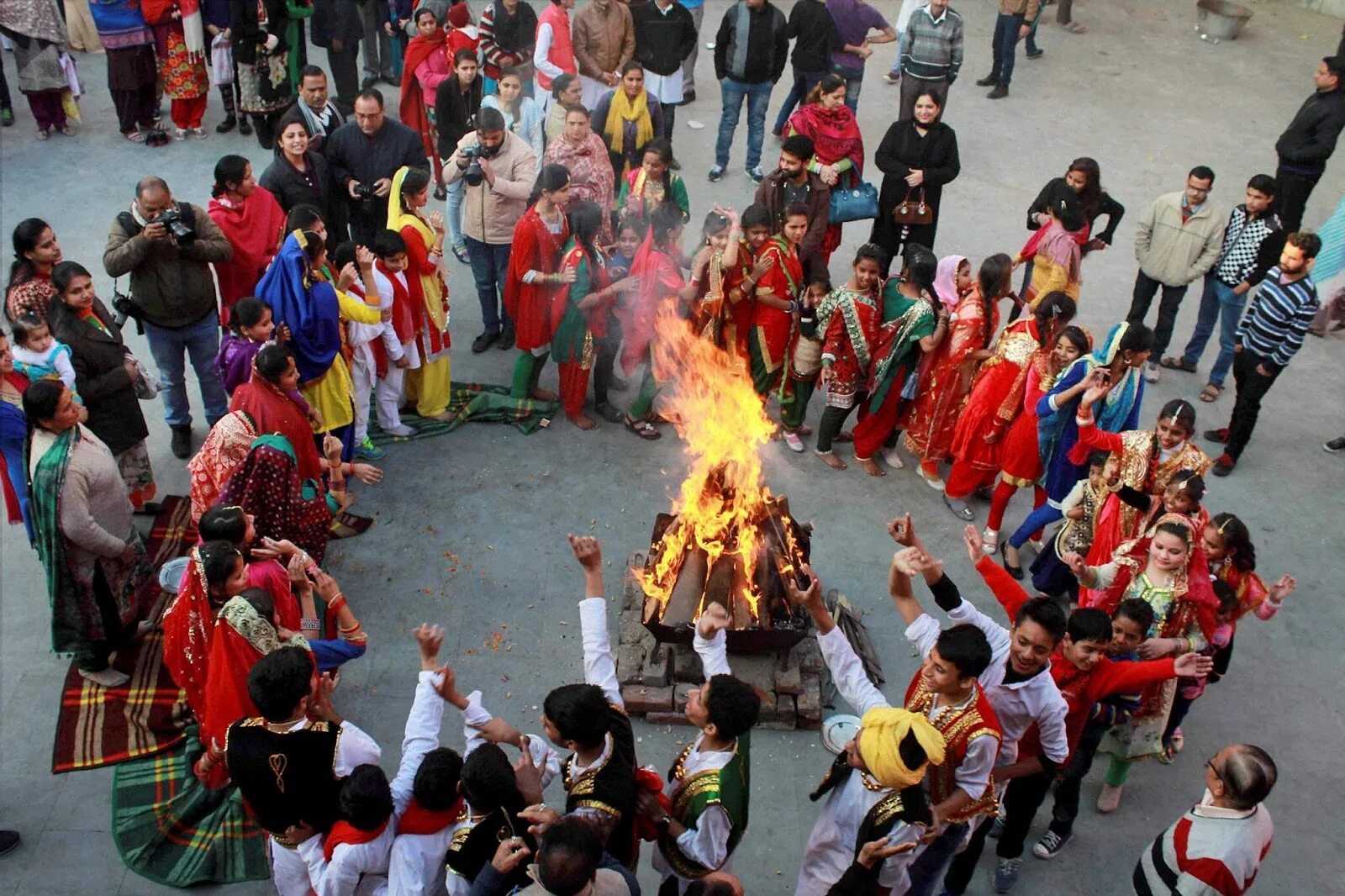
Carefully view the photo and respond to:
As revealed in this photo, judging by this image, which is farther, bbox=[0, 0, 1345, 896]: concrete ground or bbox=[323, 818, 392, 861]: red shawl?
bbox=[0, 0, 1345, 896]: concrete ground

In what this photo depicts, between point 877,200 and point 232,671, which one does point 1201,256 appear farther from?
point 232,671

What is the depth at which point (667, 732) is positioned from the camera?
5.96 metres

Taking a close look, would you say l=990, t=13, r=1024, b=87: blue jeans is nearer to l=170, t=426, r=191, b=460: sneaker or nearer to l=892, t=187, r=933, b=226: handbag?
l=892, t=187, r=933, b=226: handbag

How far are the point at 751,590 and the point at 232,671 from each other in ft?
9.03

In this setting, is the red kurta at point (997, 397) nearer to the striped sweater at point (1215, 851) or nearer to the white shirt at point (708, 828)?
the striped sweater at point (1215, 851)

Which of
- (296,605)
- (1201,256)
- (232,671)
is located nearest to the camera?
(232,671)

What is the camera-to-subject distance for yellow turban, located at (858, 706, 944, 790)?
3.80m

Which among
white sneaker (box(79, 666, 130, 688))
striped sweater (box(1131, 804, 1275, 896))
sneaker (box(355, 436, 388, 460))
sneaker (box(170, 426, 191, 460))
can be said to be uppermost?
striped sweater (box(1131, 804, 1275, 896))

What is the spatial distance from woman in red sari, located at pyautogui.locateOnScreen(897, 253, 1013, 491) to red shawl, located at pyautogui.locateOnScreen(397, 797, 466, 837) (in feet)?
15.9

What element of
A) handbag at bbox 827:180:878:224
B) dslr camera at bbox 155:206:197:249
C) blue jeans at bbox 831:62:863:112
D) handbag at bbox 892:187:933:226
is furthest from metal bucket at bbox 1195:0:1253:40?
dslr camera at bbox 155:206:197:249

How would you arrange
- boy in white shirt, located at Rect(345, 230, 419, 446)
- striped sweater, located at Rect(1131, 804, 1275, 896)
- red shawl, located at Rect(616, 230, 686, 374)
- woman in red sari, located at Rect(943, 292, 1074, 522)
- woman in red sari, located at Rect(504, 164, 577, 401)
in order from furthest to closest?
red shawl, located at Rect(616, 230, 686, 374) < woman in red sari, located at Rect(504, 164, 577, 401) < boy in white shirt, located at Rect(345, 230, 419, 446) < woman in red sari, located at Rect(943, 292, 1074, 522) < striped sweater, located at Rect(1131, 804, 1275, 896)

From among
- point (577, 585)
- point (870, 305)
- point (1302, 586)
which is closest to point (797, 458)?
point (870, 305)

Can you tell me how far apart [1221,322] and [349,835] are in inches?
313

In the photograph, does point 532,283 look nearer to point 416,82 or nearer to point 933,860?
point 416,82
